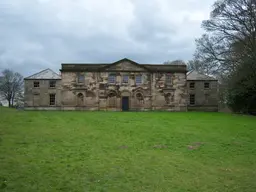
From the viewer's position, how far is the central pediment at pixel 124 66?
136ft

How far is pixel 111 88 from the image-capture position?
41.3m

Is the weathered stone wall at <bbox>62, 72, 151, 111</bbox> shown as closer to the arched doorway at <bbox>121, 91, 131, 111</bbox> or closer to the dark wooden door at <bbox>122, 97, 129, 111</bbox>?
the arched doorway at <bbox>121, 91, 131, 111</bbox>

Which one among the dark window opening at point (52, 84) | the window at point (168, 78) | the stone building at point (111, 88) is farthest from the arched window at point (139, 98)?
the dark window opening at point (52, 84)

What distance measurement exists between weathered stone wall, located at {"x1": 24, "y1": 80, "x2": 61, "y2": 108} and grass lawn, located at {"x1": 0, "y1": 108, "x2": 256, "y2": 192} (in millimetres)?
27892

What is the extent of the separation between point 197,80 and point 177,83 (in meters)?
4.82

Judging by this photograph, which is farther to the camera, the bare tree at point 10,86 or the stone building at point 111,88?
the bare tree at point 10,86

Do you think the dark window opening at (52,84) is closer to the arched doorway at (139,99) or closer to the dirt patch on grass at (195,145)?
the arched doorway at (139,99)

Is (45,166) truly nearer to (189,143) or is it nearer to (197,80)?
(189,143)

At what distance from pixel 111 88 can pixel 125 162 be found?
3207 centimetres

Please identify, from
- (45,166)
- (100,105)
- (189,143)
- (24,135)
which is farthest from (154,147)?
(100,105)

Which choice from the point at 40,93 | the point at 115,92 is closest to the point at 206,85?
the point at 115,92

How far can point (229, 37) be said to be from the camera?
32406 mm

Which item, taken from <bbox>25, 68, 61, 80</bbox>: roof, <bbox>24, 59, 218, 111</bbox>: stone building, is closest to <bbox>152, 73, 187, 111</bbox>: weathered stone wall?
<bbox>24, 59, 218, 111</bbox>: stone building

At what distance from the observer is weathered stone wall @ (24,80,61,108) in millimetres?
42406
